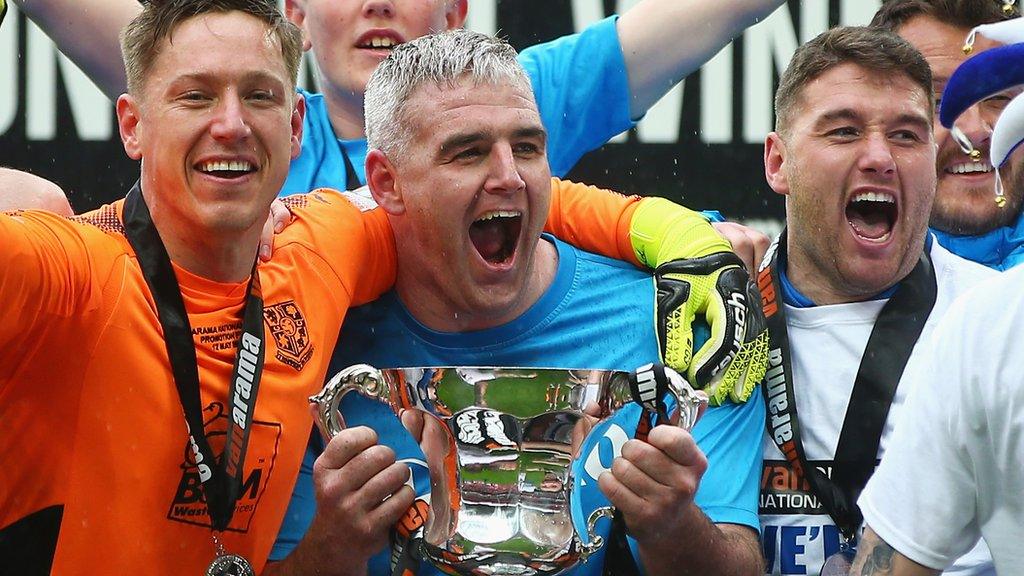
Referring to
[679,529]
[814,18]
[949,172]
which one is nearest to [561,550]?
[679,529]

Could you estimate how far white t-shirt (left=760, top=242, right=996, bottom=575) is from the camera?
2.87 metres

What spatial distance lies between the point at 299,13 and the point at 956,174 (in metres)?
1.74

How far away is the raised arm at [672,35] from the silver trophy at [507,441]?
4.35 ft

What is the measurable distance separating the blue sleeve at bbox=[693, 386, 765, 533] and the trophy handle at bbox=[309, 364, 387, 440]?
0.77 meters

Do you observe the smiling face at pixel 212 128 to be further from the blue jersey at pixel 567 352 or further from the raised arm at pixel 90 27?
the raised arm at pixel 90 27

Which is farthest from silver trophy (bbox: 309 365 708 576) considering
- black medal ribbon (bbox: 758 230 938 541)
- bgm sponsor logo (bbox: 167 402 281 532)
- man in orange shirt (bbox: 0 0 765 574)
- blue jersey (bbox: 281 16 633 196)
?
blue jersey (bbox: 281 16 633 196)

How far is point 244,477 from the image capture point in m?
2.51

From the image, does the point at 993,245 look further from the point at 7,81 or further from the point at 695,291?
the point at 7,81

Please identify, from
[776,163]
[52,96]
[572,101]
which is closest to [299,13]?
[572,101]

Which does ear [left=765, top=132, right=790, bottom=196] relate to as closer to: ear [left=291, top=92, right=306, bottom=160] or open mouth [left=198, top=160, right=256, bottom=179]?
ear [left=291, top=92, right=306, bottom=160]

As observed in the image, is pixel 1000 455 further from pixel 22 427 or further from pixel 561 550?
pixel 22 427

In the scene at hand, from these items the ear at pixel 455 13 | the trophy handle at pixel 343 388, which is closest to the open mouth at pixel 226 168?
the trophy handle at pixel 343 388

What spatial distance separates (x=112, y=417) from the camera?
2.39 meters

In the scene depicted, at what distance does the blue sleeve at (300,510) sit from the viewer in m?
2.81
